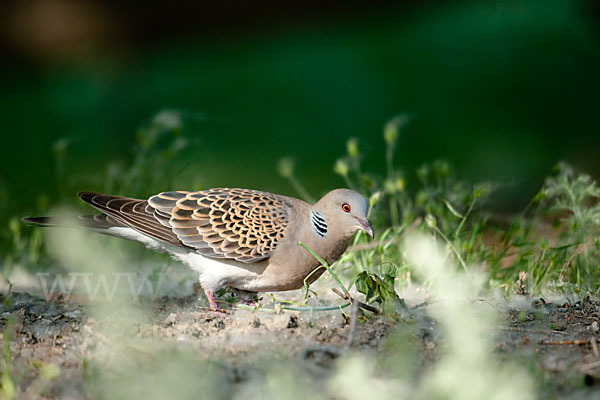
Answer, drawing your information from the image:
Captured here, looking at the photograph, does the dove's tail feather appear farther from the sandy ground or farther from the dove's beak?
the dove's beak

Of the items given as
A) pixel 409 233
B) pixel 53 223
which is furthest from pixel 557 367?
pixel 53 223

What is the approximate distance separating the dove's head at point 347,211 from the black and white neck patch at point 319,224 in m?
0.03

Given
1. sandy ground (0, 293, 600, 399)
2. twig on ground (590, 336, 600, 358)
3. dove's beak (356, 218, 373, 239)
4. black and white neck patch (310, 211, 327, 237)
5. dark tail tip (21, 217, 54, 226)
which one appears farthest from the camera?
dark tail tip (21, 217, 54, 226)

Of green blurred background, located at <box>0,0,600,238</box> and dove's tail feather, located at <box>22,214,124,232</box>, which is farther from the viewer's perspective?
green blurred background, located at <box>0,0,600,238</box>

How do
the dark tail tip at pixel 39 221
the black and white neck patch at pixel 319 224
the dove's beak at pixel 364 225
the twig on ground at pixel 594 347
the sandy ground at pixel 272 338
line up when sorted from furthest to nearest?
1. the dark tail tip at pixel 39 221
2. the black and white neck patch at pixel 319 224
3. the dove's beak at pixel 364 225
4. the twig on ground at pixel 594 347
5. the sandy ground at pixel 272 338

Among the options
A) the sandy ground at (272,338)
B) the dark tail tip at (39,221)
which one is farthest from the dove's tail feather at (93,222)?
the sandy ground at (272,338)

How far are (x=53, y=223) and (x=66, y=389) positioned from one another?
62.7 inches

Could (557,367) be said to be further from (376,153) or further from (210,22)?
(210,22)

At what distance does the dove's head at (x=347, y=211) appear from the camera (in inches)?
139

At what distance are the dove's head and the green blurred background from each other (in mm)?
3199

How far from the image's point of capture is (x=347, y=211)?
3.58m

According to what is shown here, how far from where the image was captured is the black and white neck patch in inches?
142

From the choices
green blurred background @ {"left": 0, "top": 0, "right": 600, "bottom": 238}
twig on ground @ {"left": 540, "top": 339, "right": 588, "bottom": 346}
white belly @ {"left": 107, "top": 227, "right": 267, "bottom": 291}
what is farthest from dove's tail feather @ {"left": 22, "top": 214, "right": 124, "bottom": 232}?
green blurred background @ {"left": 0, "top": 0, "right": 600, "bottom": 238}

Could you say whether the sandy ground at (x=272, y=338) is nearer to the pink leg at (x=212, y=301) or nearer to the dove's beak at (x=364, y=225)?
the pink leg at (x=212, y=301)
